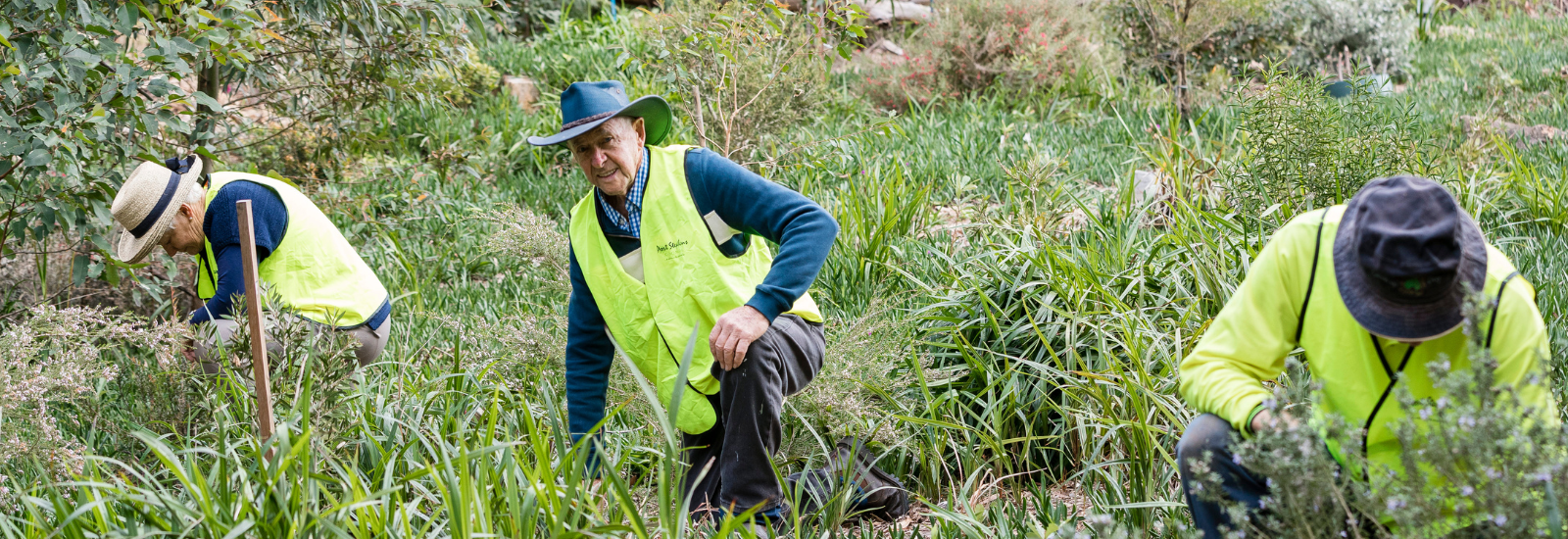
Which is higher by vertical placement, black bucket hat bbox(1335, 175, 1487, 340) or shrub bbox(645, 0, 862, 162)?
black bucket hat bbox(1335, 175, 1487, 340)

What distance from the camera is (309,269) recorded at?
3410 mm

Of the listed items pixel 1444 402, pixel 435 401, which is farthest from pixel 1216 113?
pixel 1444 402

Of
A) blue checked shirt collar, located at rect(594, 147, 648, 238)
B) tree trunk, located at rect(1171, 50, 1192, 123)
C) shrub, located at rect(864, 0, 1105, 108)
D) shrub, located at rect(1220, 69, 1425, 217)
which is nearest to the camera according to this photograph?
blue checked shirt collar, located at rect(594, 147, 648, 238)

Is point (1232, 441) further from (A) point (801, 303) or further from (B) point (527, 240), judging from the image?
(B) point (527, 240)

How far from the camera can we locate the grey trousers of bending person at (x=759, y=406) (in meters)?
2.61

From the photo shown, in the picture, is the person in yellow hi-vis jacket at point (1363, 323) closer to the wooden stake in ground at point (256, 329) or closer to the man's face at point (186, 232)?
the wooden stake in ground at point (256, 329)

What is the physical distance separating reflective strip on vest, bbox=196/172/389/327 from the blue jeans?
2442 millimetres

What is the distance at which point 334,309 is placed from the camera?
11.1 ft

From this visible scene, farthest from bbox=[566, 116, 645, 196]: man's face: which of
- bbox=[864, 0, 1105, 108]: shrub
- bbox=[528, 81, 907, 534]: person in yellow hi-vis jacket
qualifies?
bbox=[864, 0, 1105, 108]: shrub

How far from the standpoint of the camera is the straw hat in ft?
10.4

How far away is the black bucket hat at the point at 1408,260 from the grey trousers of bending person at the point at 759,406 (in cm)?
130

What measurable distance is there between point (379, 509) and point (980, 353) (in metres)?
2.07

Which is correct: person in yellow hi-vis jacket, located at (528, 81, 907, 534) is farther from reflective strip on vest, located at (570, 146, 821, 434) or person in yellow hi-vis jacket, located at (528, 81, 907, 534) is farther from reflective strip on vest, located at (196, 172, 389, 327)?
reflective strip on vest, located at (196, 172, 389, 327)

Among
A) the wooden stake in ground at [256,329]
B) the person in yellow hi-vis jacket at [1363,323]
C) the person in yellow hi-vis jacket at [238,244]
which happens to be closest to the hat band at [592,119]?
the wooden stake in ground at [256,329]
